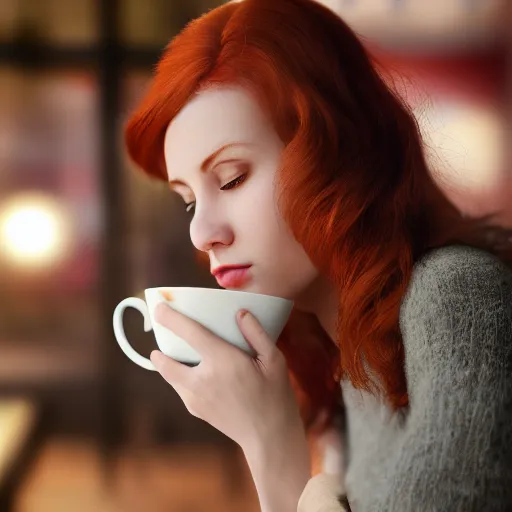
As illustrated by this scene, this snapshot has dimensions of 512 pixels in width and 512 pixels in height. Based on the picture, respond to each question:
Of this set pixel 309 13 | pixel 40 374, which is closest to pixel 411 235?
pixel 309 13

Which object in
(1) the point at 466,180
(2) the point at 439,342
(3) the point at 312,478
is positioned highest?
(1) the point at 466,180

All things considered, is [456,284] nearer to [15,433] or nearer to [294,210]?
[294,210]

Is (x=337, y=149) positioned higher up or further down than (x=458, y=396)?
higher up

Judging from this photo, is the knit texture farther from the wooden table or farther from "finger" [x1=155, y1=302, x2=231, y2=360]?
the wooden table

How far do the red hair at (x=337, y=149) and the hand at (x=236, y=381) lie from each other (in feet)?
0.24

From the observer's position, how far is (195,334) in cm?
51

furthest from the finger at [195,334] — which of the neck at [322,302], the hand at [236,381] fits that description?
the neck at [322,302]

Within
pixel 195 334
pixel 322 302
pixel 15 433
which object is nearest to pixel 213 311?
pixel 195 334

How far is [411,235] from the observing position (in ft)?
1.77

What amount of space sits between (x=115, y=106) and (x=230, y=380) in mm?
286

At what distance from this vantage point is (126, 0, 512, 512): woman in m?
0.52

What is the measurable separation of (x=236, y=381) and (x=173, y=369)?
0.06 m

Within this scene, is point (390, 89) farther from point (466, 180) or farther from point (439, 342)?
point (439, 342)

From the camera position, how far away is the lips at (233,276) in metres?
0.56
